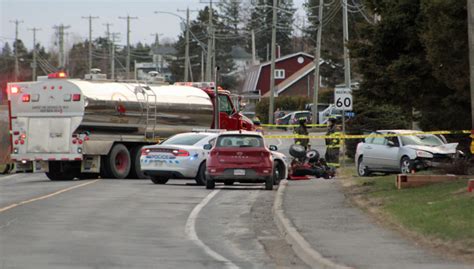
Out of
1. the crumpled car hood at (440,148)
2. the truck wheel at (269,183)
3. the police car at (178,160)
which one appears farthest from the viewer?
the crumpled car hood at (440,148)

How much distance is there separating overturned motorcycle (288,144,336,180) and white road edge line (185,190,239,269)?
6797 millimetres

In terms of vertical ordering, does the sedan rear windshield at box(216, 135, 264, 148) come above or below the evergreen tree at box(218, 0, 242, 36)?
below

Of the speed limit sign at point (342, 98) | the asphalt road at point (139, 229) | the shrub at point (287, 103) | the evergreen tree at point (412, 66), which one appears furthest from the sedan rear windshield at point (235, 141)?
the shrub at point (287, 103)

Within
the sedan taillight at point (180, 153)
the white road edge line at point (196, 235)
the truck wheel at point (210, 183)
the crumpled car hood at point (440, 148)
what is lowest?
the white road edge line at point (196, 235)

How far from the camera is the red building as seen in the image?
109 metres

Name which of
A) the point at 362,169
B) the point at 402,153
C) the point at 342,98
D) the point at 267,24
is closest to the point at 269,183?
the point at 402,153

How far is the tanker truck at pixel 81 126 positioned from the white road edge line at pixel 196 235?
8332 mm

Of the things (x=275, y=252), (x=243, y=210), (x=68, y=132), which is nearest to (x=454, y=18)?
(x=243, y=210)

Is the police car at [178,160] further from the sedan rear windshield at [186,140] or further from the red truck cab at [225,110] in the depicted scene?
the red truck cab at [225,110]

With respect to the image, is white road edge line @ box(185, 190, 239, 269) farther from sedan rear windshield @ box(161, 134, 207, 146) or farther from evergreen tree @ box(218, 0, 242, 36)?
evergreen tree @ box(218, 0, 242, 36)

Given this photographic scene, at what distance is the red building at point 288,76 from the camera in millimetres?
109000

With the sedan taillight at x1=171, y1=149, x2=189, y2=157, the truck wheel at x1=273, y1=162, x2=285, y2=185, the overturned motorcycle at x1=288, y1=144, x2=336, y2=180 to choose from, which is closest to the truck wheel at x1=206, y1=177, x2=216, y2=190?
the sedan taillight at x1=171, y1=149, x2=189, y2=157

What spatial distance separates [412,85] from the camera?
2169 cm

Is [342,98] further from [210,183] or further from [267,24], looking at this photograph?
[267,24]
